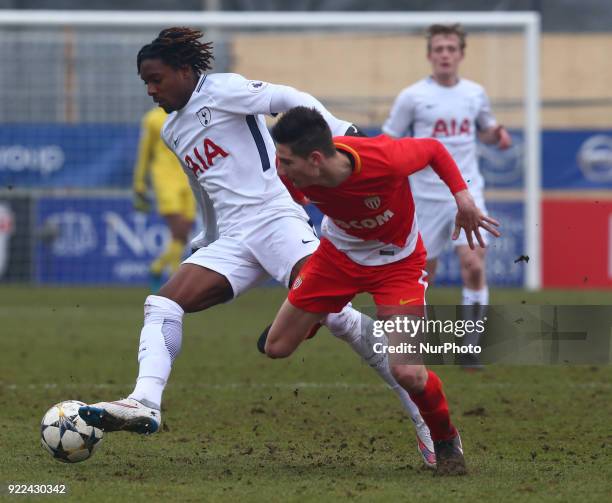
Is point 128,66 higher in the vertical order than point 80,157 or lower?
higher

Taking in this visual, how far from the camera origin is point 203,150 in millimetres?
6609

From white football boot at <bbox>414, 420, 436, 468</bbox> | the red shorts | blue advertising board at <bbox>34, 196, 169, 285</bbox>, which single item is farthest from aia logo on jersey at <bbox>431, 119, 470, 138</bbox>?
blue advertising board at <bbox>34, 196, 169, 285</bbox>

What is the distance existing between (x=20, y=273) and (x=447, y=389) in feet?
32.3

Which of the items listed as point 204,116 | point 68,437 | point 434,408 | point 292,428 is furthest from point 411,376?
point 204,116

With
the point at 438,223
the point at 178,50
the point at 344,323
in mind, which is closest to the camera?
the point at 344,323

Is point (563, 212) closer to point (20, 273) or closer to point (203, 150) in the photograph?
point (20, 273)

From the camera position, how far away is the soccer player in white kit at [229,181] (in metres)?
6.35

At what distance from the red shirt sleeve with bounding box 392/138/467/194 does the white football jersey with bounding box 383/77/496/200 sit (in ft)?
12.7

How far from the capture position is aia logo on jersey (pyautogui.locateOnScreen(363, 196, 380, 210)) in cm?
561

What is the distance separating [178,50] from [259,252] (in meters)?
1.09

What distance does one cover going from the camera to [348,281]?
19.1 ft

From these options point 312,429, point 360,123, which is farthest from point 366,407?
point 360,123

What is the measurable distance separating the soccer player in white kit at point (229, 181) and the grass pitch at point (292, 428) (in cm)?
62

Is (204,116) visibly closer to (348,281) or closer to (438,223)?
(348,281)
